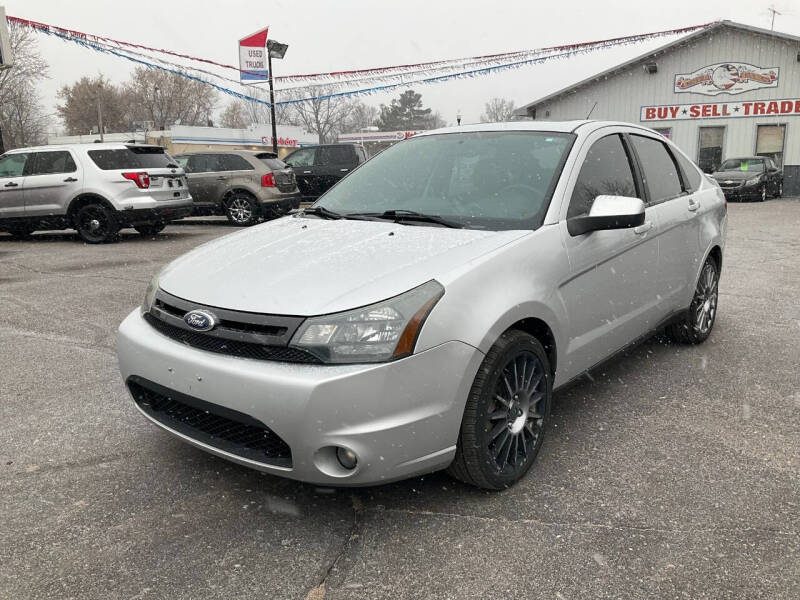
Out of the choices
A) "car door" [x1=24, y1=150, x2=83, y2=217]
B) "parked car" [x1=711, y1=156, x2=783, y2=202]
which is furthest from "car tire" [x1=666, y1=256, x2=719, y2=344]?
"parked car" [x1=711, y1=156, x2=783, y2=202]

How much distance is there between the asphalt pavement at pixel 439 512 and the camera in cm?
223

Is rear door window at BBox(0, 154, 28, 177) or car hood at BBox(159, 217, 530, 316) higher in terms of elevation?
rear door window at BBox(0, 154, 28, 177)

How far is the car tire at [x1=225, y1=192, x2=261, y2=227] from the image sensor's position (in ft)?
43.6

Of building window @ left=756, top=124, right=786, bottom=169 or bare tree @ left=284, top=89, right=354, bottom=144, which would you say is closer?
building window @ left=756, top=124, right=786, bottom=169

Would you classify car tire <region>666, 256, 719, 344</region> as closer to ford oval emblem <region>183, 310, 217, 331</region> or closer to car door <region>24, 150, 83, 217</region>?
ford oval emblem <region>183, 310, 217, 331</region>

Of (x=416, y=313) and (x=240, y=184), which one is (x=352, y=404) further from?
(x=240, y=184)

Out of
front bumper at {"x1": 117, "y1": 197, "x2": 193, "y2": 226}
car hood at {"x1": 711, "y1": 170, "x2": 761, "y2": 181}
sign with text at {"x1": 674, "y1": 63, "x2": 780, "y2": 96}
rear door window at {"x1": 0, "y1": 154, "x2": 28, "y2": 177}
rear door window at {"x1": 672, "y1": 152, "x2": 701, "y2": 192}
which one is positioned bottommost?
car hood at {"x1": 711, "y1": 170, "x2": 761, "y2": 181}

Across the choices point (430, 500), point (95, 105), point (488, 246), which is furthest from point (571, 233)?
point (95, 105)

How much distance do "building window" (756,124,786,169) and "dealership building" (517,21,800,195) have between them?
32 mm

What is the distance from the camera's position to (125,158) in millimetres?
10836

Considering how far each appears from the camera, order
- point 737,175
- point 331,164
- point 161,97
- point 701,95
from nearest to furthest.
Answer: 1. point 331,164
2. point 737,175
3. point 701,95
4. point 161,97

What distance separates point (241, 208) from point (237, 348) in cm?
1148

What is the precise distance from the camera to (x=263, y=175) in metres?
13.1

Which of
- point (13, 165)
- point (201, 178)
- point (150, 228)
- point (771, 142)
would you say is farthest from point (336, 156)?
point (771, 142)
